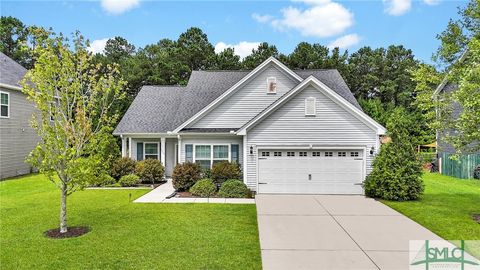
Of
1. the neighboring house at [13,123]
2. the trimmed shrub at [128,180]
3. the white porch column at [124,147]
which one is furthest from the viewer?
the white porch column at [124,147]

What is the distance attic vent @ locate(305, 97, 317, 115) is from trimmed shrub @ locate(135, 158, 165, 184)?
8401 millimetres

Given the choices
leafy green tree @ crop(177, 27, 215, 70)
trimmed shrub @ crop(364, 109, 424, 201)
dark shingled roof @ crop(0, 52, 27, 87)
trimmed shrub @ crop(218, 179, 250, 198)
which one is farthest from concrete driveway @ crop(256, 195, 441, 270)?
leafy green tree @ crop(177, 27, 215, 70)

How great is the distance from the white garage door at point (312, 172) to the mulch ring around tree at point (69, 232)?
310 inches

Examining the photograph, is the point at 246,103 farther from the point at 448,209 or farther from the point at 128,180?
the point at 448,209

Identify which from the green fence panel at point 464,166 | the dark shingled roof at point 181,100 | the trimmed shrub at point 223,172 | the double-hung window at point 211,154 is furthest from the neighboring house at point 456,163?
the double-hung window at point 211,154

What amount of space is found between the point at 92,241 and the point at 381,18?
15566mm

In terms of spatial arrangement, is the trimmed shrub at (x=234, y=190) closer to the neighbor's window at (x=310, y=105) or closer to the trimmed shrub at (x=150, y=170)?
the neighbor's window at (x=310, y=105)

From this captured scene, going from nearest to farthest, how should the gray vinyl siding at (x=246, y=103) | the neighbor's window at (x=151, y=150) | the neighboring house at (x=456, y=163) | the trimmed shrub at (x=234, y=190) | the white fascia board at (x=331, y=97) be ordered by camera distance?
the trimmed shrub at (x=234, y=190) → the white fascia board at (x=331, y=97) → the gray vinyl siding at (x=246, y=103) → the neighbor's window at (x=151, y=150) → the neighboring house at (x=456, y=163)

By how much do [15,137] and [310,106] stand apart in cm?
1730

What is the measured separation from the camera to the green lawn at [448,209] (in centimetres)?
911

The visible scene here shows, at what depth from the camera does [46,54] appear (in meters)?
8.22

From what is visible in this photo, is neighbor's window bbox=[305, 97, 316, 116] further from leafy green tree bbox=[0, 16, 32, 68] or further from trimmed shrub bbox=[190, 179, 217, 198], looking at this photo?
leafy green tree bbox=[0, 16, 32, 68]

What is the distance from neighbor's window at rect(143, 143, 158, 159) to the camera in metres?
19.9

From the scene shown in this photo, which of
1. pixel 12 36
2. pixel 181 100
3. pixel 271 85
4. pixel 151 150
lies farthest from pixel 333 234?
pixel 12 36
